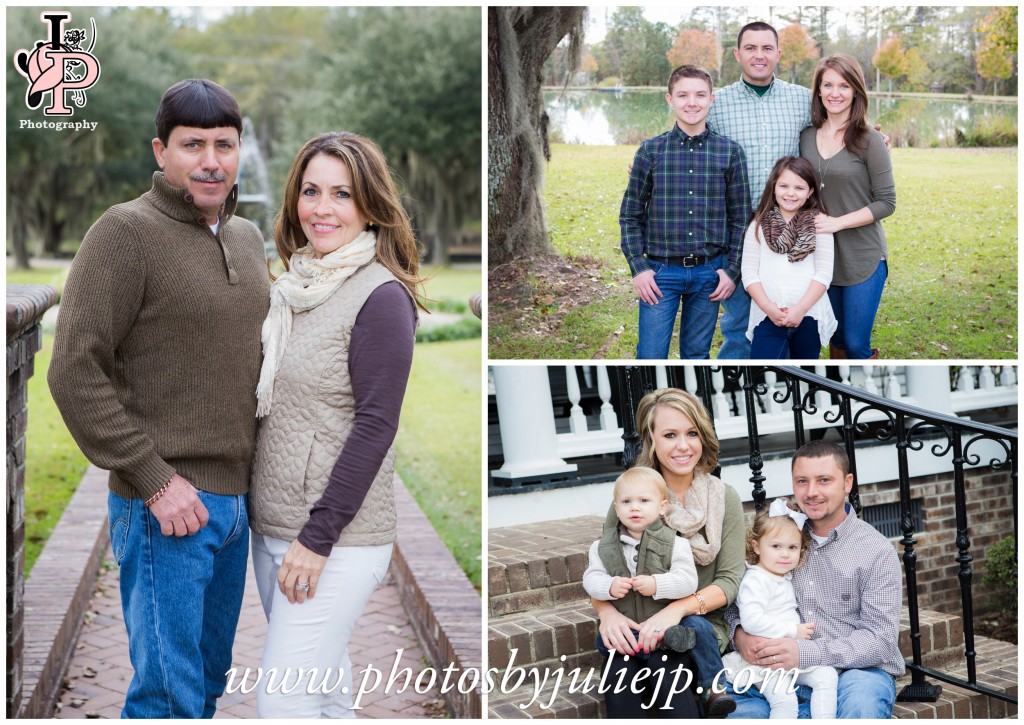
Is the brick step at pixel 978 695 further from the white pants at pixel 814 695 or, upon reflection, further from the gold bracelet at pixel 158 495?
the gold bracelet at pixel 158 495

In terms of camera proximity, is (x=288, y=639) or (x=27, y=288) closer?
(x=288, y=639)

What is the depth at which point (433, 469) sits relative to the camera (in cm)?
680

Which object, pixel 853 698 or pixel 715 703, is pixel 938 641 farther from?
pixel 715 703

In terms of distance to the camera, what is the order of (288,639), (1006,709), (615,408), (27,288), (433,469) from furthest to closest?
(433,469)
(615,408)
(1006,709)
(27,288)
(288,639)

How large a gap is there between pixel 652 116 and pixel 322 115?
21911 millimetres

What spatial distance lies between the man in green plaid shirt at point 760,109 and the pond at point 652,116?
0.81 ft

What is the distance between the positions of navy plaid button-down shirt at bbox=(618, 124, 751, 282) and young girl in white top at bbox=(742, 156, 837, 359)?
0.24ft

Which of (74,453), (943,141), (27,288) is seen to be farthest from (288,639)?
(74,453)

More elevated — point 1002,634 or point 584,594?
point 584,594

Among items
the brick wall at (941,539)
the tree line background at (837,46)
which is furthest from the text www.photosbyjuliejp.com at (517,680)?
the brick wall at (941,539)

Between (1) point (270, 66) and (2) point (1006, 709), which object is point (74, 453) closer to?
(2) point (1006, 709)

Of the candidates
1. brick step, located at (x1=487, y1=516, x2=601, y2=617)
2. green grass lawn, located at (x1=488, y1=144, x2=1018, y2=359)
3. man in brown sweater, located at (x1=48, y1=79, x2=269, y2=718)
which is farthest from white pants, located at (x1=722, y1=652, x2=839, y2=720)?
man in brown sweater, located at (x1=48, y1=79, x2=269, y2=718)

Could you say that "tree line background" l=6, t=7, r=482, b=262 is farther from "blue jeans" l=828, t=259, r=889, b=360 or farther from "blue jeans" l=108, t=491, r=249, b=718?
"blue jeans" l=108, t=491, r=249, b=718

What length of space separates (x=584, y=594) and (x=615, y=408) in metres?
1.56
